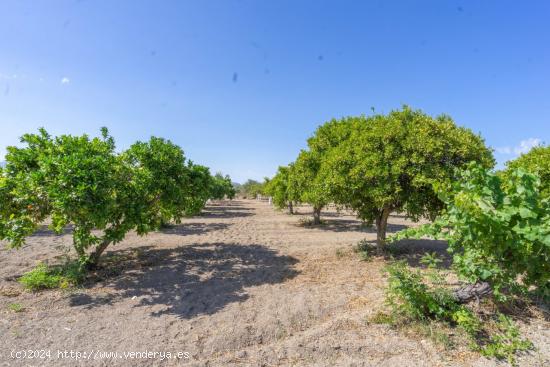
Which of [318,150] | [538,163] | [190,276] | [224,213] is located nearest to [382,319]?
[190,276]

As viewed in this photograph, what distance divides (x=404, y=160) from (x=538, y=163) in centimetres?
323

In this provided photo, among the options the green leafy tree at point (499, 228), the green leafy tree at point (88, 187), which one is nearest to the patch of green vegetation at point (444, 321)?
the green leafy tree at point (499, 228)

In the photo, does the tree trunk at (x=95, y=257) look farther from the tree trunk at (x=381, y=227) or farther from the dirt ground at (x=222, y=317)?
the tree trunk at (x=381, y=227)

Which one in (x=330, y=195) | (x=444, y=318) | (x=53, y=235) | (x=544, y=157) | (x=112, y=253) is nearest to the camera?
(x=444, y=318)

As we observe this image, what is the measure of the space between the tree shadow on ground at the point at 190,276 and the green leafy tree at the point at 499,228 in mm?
4991

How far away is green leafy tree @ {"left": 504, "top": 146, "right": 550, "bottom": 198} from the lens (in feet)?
24.2

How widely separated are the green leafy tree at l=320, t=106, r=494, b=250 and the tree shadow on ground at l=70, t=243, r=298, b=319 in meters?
3.57

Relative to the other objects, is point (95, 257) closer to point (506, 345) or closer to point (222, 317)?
point (222, 317)

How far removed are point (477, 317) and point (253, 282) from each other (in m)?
5.33

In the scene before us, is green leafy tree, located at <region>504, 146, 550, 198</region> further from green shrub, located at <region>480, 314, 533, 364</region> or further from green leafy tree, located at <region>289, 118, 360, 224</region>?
green leafy tree, located at <region>289, 118, 360, 224</region>

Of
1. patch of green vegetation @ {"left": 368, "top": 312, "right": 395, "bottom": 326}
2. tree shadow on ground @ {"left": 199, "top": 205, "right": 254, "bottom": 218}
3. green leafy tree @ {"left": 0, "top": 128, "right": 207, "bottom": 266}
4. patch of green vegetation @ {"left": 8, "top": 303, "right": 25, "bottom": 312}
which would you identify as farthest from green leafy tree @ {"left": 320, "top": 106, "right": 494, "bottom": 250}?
tree shadow on ground @ {"left": 199, "top": 205, "right": 254, "bottom": 218}

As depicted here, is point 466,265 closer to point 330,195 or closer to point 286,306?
point 286,306

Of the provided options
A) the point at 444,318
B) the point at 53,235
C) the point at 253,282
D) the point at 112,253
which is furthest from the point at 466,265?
the point at 53,235

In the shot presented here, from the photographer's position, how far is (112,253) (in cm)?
1141
